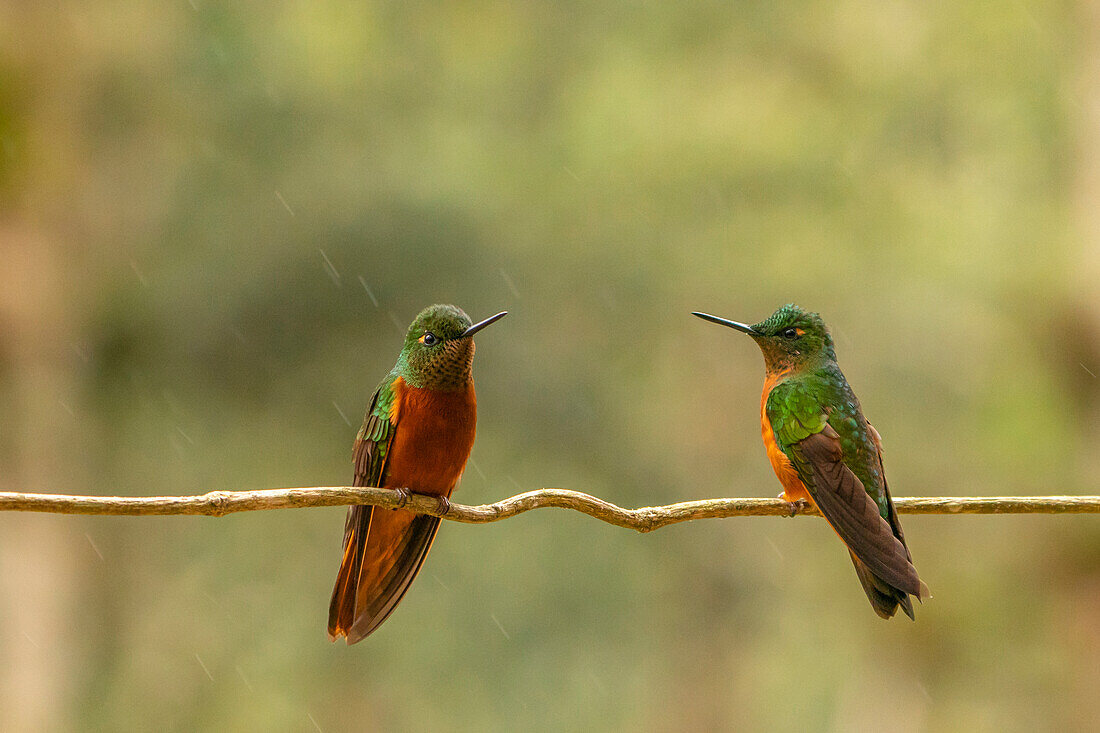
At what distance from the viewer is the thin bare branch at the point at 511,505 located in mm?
1328

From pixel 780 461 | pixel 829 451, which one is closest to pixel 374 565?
pixel 780 461

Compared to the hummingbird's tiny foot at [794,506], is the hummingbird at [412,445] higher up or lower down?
lower down

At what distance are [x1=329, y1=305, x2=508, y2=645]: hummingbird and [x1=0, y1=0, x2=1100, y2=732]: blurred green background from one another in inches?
181

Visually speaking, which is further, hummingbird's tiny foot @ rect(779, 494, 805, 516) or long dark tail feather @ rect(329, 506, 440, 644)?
long dark tail feather @ rect(329, 506, 440, 644)

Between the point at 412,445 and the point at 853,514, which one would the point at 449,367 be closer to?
the point at 412,445

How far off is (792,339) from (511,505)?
74 centimetres

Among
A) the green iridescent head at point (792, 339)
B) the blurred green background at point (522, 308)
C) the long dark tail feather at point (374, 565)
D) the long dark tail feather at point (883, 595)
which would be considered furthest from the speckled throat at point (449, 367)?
the blurred green background at point (522, 308)

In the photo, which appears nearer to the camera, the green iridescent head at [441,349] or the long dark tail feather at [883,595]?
the long dark tail feather at [883,595]

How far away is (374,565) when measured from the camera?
2.15m

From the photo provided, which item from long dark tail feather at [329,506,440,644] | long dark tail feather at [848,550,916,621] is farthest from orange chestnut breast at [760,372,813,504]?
long dark tail feather at [329,506,440,644]

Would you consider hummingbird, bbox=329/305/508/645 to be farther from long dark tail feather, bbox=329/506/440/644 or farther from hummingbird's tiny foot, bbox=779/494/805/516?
hummingbird's tiny foot, bbox=779/494/805/516

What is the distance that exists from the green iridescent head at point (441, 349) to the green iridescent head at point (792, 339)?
0.56 metres

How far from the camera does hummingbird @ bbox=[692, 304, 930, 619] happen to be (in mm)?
1398

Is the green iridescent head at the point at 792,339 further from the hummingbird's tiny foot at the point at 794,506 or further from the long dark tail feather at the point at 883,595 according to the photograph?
the long dark tail feather at the point at 883,595
